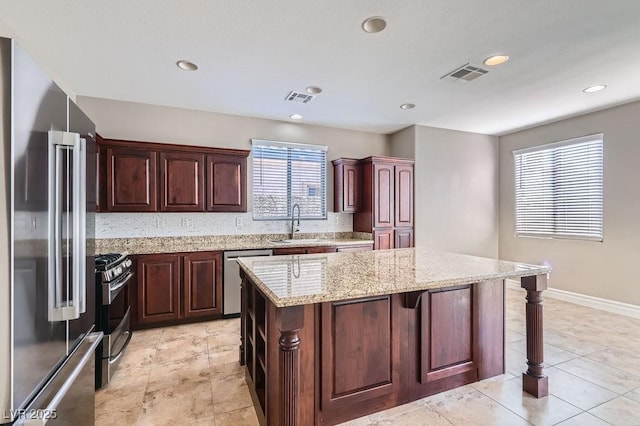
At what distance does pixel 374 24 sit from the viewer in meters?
2.26

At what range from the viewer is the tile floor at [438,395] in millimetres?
1927

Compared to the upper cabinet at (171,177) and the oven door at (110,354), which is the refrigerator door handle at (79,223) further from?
the upper cabinet at (171,177)

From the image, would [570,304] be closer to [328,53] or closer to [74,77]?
[328,53]

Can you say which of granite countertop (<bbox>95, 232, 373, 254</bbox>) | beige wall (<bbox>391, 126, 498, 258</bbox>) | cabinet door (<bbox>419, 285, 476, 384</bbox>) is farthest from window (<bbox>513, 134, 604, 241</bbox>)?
cabinet door (<bbox>419, 285, 476, 384</bbox>)

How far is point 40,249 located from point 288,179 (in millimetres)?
3726

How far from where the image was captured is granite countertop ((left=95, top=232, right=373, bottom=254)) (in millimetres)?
3563

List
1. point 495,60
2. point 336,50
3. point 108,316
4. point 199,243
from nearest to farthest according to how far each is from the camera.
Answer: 1. point 108,316
2. point 336,50
3. point 495,60
4. point 199,243

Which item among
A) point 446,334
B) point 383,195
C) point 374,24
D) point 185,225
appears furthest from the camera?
point 383,195

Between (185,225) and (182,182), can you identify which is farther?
(185,225)

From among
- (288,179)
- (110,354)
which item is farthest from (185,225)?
(110,354)

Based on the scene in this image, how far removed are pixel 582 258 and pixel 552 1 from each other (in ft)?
12.7

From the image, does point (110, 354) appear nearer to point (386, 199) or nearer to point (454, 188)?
point (386, 199)

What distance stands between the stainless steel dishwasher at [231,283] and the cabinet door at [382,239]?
6.04ft

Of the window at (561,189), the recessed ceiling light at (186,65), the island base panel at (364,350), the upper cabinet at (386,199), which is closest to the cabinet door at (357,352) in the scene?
the island base panel at (364,350)
